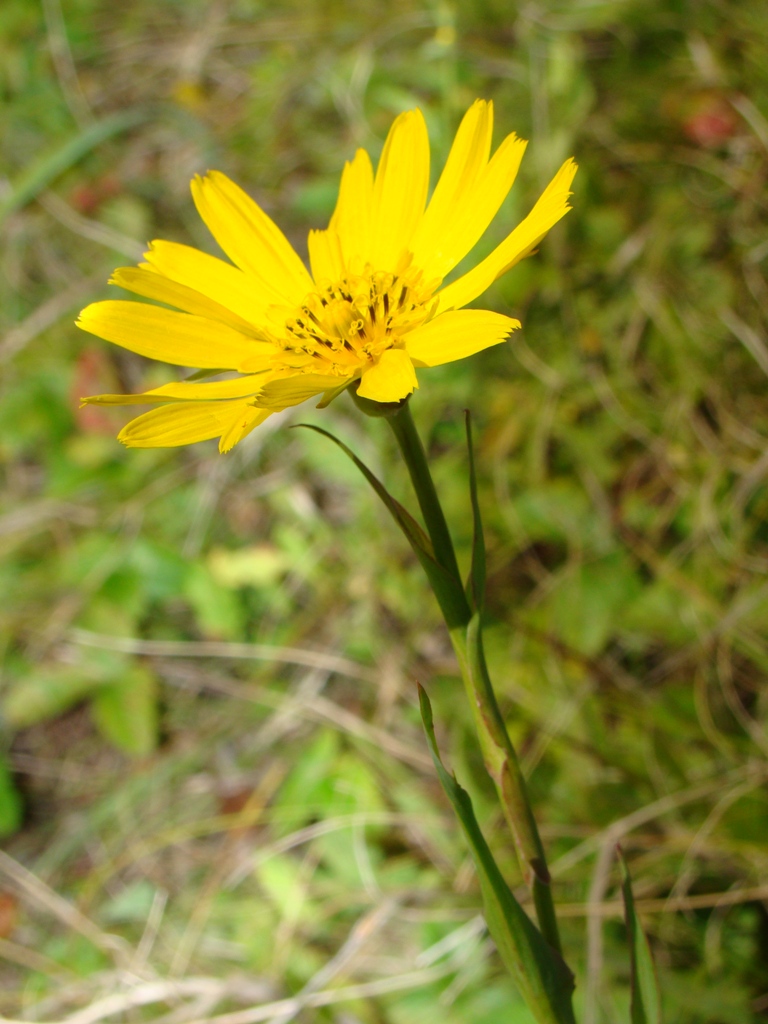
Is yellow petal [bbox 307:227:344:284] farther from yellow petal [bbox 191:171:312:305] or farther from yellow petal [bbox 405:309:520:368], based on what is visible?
yellow petal [bbox 405:309:520:368]

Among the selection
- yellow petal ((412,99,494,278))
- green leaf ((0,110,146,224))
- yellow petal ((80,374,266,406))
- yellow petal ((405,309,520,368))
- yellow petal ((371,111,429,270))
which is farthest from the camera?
green leaf ((0,110,146,224))

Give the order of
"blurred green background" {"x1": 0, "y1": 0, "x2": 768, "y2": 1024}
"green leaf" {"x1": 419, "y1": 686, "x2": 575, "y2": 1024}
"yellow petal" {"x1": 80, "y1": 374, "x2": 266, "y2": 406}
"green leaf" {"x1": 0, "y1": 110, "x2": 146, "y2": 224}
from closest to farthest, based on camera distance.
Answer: "green leaf" {"x1": 419, "y1": 686, "x2": 575, "y2": 1024}, "yellow petal" {"x1": 80, "y1": 374, "x2": 266, "y2": 406}, "blurred green background" {"x1": 0, "y1": 0, "x2": 768, "y2": 1024}, "green leaf" {"x1": 0, "y1": 110, "x2": 146, "y2": 224}

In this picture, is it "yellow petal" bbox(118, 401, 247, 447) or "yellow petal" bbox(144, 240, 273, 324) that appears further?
"yellow petal" bbox(144, 240, 273, 324)

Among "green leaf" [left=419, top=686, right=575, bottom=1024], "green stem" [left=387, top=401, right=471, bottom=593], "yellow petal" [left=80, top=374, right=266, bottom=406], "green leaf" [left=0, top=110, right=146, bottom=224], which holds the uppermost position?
"green leaf" [left=0, top=110, right=146, bottom=224]

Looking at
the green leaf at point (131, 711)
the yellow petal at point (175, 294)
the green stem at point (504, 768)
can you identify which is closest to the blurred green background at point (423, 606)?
the green leaf at point (131, 711)

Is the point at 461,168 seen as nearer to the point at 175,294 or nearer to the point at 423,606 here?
the point at 175,294

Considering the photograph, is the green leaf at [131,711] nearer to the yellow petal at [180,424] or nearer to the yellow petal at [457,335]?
the yellow petal at [180,424]

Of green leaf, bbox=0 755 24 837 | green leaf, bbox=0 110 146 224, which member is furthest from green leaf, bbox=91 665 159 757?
green leaf, bbox=0 110 146 224

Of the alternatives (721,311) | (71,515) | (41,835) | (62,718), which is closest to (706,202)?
(721,311)
